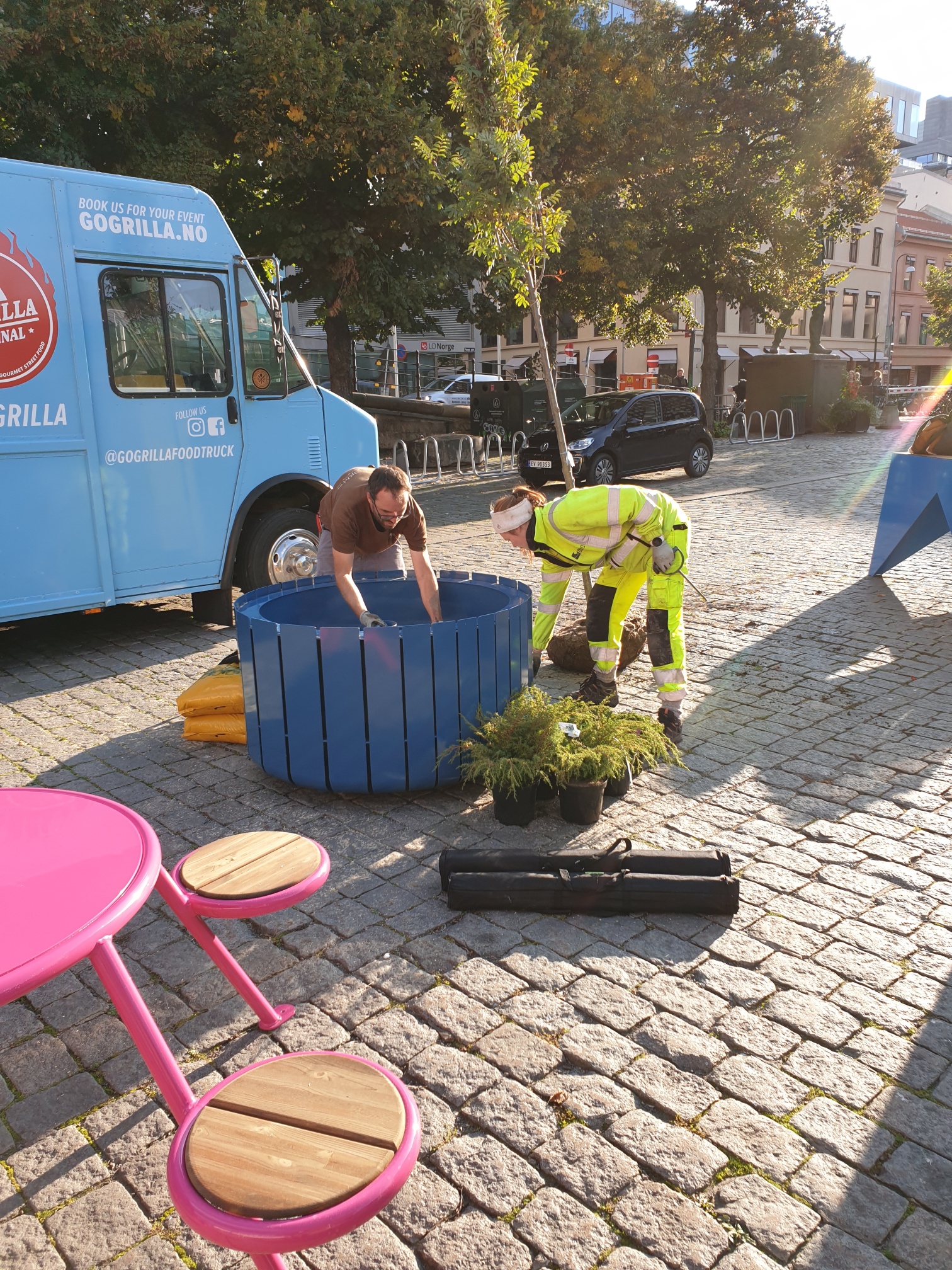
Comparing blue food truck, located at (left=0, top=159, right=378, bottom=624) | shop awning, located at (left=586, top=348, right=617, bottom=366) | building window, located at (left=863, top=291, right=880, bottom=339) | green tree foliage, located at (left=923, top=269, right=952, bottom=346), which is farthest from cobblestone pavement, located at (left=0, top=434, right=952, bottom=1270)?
building window, located at (left=863, top=291, right=880, bottom=339)

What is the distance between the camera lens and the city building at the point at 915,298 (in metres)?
57.0

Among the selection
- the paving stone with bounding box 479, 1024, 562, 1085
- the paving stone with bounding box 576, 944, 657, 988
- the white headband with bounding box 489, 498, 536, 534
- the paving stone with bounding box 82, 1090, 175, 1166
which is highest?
the white headband with bounding box 489, 498, 536, 534

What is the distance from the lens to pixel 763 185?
24.4 m

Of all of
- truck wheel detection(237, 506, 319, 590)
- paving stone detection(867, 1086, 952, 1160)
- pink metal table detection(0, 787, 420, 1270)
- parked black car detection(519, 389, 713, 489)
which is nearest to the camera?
pink metal table detection(0, 787, 420, 1270)

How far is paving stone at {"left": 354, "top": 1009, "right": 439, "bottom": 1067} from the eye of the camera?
286 centimetres

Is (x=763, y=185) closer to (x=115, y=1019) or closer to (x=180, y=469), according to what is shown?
(x=180, y=469)

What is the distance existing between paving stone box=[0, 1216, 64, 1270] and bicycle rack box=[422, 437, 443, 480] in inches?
685

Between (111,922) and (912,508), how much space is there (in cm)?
855

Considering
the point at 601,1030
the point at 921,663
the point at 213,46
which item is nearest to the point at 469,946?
the point at 601,1030

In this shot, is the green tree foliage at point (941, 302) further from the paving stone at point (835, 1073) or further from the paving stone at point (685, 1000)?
the paving stone at point (835, 1073)

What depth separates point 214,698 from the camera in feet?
17.9

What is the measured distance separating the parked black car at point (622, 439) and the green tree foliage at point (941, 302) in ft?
106

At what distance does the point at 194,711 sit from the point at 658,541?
111 inches

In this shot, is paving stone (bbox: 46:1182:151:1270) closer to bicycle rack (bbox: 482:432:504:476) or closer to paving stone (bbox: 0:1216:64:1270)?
paving stone (bbox: 0:1216:64:1270)
